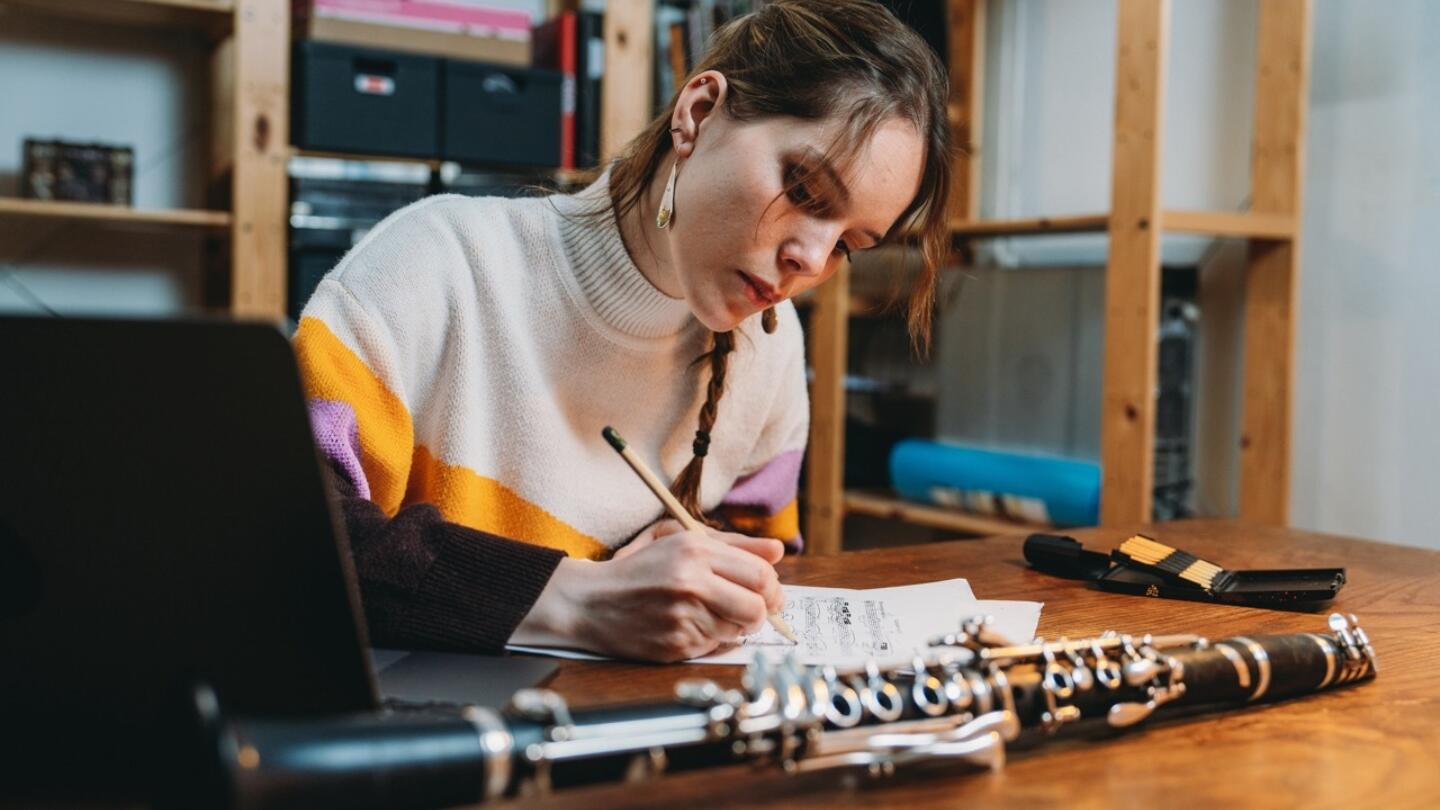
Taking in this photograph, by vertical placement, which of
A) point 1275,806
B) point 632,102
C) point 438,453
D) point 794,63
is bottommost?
point 1275,806

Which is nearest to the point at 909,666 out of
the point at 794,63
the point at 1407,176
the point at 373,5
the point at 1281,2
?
the point at 794,63

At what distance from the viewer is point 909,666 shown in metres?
0.63

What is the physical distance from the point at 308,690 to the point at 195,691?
0.08 m

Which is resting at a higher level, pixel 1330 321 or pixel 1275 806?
pixel 1330 321

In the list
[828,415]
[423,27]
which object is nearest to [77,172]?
[423,27]

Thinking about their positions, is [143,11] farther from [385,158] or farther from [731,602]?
[731,602]

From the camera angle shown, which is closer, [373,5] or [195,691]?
[195,691]

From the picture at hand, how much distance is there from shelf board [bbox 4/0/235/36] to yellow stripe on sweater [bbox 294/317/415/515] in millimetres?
1713

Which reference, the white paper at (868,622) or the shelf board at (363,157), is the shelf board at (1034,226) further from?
the white paper at (868,622)

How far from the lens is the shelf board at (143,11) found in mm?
2385

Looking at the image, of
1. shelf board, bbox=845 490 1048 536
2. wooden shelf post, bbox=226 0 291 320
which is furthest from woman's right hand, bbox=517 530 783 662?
wooden shelf post, bbox=226 0 291 320

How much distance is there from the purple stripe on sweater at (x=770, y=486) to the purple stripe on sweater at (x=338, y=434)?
0.47 m

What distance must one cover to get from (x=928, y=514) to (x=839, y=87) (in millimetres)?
1766

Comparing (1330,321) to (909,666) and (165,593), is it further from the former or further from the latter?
(165,593)
